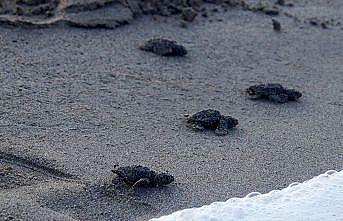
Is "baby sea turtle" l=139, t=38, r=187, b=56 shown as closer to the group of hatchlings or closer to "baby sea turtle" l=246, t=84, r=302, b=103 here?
the group of hatchlings

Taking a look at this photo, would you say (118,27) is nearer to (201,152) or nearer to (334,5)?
(201,152)

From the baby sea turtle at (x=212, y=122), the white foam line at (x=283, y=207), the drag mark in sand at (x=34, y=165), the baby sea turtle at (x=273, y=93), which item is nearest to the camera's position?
the white foam line at (x=283, y=207)

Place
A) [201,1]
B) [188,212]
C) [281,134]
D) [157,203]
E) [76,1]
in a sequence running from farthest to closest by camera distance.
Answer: [201,1] < [76,1] < [281,134] < [157,203] < [188,212]

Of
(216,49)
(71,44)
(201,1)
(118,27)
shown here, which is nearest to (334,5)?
(201,1)

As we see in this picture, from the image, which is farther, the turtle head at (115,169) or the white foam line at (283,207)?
the turtle head at (115,169)

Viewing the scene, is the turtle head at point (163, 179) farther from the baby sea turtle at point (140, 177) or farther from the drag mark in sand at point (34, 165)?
the drag mark in sand at point (34, 165)

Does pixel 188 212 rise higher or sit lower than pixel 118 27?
higher

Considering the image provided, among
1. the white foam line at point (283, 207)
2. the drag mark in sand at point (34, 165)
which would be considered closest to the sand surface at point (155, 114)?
the drag mark in sand at point (34, 165)

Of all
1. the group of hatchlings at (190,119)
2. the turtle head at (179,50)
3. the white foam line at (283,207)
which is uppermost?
the white foam line at (283,207)
